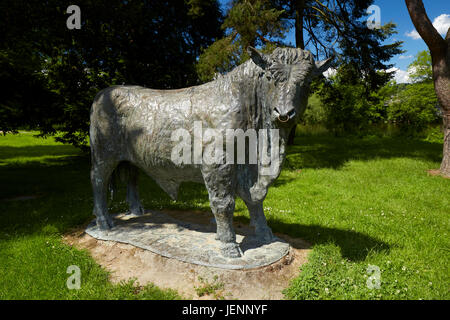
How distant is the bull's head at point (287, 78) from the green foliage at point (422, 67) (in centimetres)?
2576

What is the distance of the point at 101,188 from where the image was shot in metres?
3.71

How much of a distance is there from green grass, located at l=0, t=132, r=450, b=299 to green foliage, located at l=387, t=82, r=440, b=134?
45.3 feet

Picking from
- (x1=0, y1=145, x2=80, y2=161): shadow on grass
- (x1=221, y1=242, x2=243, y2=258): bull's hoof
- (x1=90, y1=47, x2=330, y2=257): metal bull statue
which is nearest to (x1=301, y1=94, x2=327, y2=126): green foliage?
(x1=0, y1=145, x2=80, y2=161): shadow on grass

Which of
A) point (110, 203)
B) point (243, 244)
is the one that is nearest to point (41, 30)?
point (110, 203)

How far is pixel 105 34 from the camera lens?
828cm

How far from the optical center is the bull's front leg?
282 centimetres

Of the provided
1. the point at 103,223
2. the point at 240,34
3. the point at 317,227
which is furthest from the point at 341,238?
the point at 240,34

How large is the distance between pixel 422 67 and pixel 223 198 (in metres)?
27.2

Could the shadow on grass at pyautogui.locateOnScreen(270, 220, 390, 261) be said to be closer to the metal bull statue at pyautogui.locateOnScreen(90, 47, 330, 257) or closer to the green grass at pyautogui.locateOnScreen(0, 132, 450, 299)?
the green grass at pyautogui.locateOnScreen(0, 132, 450, 299)

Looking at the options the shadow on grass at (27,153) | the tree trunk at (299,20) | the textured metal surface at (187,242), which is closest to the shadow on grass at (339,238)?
the textured metal surface at (187,242)

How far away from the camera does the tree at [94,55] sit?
21.4 ft

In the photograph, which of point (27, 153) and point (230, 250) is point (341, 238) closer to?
point (230, 250)

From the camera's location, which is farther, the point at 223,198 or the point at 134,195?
the point at 134,195

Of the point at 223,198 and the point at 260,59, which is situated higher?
the point at 260,59
